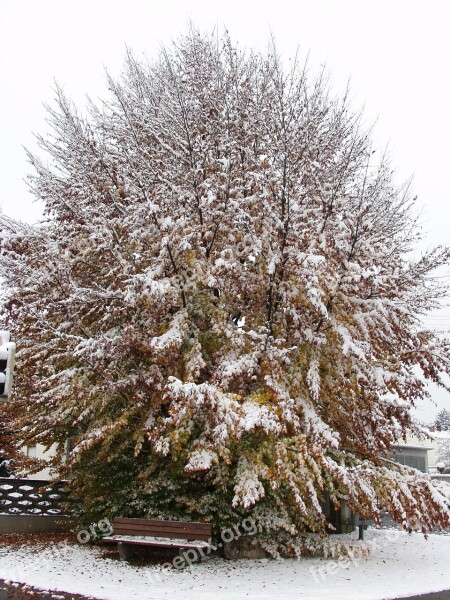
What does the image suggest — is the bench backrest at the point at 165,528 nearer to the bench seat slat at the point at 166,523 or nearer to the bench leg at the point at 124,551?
the bench seat slat at the point at 166,523

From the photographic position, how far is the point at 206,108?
40.5 feet

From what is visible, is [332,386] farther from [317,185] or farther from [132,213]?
[132,213]

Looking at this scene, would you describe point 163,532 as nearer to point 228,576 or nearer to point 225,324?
point 228,576

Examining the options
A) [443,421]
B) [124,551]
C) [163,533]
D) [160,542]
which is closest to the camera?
[160,542]

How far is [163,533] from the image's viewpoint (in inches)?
343

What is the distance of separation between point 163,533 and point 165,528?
0.08 meters

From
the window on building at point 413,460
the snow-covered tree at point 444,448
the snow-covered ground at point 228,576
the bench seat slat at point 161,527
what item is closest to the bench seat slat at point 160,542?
the bench seat slat at point 161,527

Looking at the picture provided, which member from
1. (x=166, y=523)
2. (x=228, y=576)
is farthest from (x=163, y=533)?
(x=228, y=576)

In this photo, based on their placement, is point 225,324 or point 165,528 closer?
point 165,528

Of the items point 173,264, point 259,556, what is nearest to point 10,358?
point 173,264

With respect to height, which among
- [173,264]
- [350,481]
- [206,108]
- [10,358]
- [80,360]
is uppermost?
[206,108]

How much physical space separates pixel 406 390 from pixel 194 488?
4191 mm

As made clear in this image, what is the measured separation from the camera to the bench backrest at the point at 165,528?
8.59 meters

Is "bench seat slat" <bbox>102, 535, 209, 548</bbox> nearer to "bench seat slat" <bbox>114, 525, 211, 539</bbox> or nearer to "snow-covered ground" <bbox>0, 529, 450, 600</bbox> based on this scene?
"bench seat slat" <bbox>114, 525, 211, 539</bbox>
